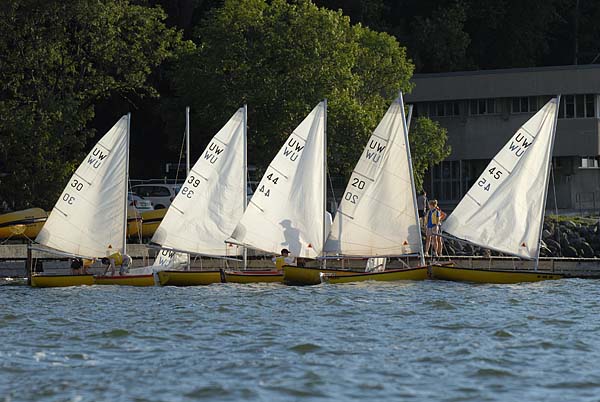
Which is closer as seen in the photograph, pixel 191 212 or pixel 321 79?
pixel 191 212

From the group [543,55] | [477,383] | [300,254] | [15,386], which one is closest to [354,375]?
[477,383]

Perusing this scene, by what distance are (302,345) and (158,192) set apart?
104 ft

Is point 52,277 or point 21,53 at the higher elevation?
point 21,53

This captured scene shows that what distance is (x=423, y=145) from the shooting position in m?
54.6

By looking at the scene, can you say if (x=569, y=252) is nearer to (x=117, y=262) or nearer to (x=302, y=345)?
(x=117, y=262)

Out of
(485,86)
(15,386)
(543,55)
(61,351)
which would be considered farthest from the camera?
(543,55)

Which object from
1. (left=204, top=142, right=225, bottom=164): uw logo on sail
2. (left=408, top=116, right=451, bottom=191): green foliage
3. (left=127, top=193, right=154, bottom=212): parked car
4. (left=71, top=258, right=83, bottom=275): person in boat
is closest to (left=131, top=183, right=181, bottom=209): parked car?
(left=127, top=193, right=154, bottom=212): parked car

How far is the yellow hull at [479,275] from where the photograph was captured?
35.6 meters

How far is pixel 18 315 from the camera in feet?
93.6

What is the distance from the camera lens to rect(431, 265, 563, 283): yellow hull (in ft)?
117

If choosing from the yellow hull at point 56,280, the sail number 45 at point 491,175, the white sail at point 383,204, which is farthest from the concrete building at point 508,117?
the yellow hull at point 56,280

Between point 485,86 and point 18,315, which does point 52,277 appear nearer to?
point 18,315

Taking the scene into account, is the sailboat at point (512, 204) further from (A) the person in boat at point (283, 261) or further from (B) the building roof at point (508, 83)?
(B) the building roof at point (508, 83)

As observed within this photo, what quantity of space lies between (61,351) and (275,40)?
2978cm
